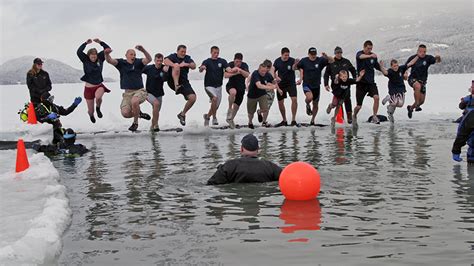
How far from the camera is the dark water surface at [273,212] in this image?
18.0ft

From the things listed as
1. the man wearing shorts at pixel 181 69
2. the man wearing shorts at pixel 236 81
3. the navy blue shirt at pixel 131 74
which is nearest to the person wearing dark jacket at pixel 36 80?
the navy blue shirt at pixel 131 74

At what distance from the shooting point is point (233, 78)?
19.0 m

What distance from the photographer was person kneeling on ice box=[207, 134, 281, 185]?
8945 mm

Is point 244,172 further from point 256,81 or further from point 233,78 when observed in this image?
point 233,78

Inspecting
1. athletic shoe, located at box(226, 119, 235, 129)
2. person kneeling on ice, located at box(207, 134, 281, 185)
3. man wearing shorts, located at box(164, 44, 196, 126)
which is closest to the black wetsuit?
person kneeling on ice, located at box(207, 134, 281, 185)

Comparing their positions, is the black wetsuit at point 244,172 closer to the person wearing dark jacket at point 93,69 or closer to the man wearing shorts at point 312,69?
the person wearing dark jacket at point 93,69

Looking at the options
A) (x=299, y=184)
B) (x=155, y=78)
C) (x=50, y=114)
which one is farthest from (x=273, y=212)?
(x=155, y=78)

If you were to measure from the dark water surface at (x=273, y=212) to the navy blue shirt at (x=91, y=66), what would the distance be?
5.95 m

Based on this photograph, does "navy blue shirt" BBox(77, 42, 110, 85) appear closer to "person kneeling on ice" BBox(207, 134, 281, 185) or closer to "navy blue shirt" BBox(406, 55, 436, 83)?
"navy blue shirt" BBox(406, 55, 436, 83)

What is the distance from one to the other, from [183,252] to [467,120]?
6.69 metres

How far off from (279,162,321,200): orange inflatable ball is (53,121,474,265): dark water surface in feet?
0.48

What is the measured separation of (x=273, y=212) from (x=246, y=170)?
181cm

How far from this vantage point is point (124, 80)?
60.3 feet

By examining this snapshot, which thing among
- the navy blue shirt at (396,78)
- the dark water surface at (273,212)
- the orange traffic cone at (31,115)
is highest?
the navy blue shirt at (396,78)
